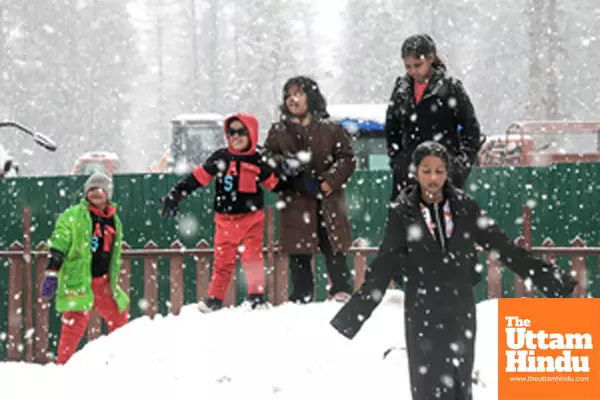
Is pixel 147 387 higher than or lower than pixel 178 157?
→ lower

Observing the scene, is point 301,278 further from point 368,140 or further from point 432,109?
point 368,140

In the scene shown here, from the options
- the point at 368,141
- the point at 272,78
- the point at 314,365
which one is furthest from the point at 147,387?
the point at 272,78

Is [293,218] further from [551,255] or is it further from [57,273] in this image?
[551,255]

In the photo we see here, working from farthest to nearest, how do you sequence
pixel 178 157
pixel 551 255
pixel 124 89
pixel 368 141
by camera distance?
pixel 124 89 < pixel 178 157 < pixel 368 141 < pixel 551 255

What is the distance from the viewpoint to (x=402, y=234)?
3545 mm

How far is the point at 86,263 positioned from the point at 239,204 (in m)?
1.52

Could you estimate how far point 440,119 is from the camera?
4836 mm

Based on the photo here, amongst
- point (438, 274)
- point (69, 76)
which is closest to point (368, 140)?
point (438, 274)

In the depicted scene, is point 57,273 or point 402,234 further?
point 57,273

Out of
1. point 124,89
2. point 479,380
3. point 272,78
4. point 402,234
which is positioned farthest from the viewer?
point 124,89

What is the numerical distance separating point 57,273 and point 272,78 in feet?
127

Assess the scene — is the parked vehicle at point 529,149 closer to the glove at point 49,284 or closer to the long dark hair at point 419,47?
the long dark hair at point 419,47

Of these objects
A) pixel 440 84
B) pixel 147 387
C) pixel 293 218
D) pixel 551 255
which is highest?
pixel 440 84

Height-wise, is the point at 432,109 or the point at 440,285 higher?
the point at 432,109
